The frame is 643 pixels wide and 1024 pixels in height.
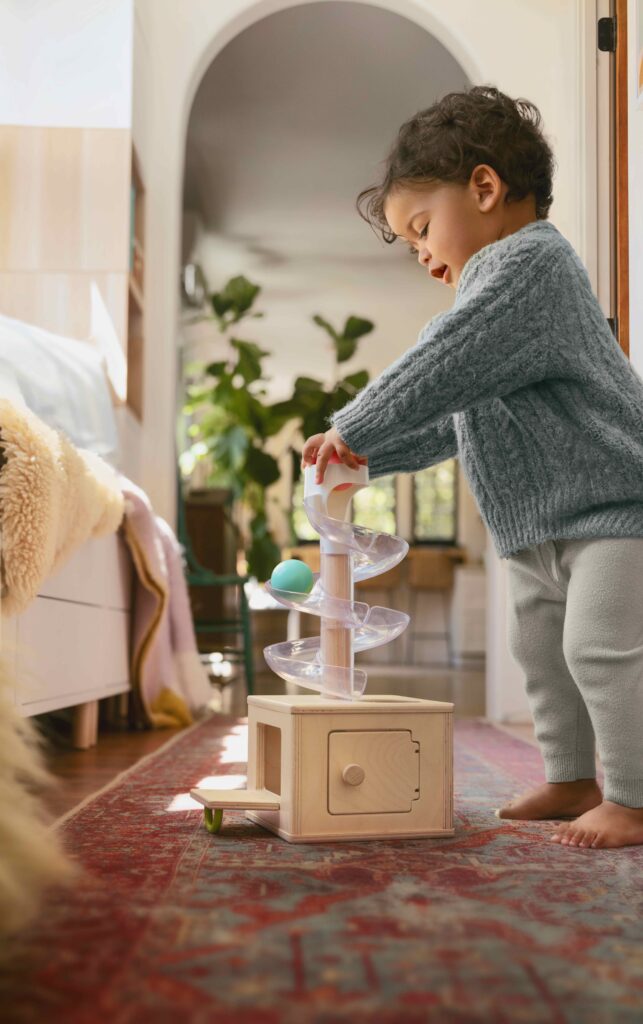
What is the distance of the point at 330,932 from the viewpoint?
2.48ft

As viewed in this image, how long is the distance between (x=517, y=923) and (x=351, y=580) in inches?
21.9

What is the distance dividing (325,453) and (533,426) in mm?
263

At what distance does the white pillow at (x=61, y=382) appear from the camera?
193 cm

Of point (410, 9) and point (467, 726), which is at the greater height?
point (410, 9)

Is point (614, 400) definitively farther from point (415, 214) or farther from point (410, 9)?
point (410, 9)

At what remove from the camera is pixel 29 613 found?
64.3 inches

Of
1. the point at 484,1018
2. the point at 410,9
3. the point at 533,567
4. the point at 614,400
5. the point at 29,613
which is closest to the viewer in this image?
the point at 484,1018

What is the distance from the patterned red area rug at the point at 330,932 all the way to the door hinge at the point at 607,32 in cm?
195

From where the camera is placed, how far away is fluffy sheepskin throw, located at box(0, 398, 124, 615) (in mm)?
1399

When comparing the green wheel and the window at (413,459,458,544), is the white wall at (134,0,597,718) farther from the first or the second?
the window at (413,459,458,544)

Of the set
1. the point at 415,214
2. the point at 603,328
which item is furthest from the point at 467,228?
the point at 603,328

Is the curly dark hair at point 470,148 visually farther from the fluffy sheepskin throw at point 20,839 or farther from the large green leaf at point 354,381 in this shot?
the large green leaf at point 354,381

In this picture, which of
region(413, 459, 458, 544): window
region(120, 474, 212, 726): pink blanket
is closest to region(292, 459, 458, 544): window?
region(413, 459, 458, 544): window

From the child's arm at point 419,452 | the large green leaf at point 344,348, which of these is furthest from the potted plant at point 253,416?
the child's arm at point 419,452
